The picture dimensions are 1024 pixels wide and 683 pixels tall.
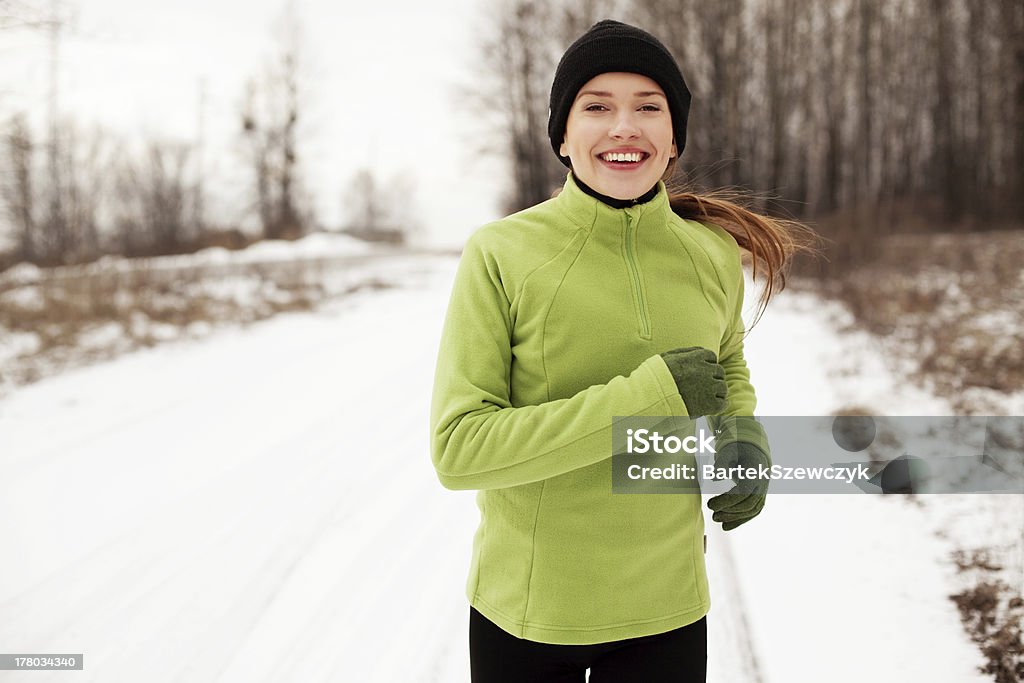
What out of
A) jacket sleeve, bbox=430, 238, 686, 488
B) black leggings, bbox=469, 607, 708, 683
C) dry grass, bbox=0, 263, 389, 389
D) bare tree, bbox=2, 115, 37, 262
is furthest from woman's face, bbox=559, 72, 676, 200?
bare tree, bbox=2, 115, 37, 262

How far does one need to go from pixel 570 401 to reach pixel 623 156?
1.53 ft

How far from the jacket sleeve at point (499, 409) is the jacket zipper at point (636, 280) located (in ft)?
0.41

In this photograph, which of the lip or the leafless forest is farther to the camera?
the leafless forest

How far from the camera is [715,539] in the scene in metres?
3.97

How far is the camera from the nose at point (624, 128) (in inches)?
52.5

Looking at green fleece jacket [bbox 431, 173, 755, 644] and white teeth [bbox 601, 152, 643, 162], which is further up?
white teeth [bbox 601, 152, 643, 162]

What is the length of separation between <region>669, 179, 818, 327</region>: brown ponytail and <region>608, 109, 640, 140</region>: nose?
1.21 ft

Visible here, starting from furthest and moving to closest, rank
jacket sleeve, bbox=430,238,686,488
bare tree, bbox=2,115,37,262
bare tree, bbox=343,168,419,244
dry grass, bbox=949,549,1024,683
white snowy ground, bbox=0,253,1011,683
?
bare tree, bbox=343,168,419,244 < bare tree, bbox=2,115,37,262 < white snowy ground, bbox=0,253,1011,683 < dry grass, bbox=949,549,1024,683 < jacket sleeve, bbox=430,238,686,488

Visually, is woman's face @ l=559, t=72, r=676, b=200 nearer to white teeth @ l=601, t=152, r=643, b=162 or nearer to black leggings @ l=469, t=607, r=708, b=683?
white teeth @ l=601, t=152, r=643, b=162

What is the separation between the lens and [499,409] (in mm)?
1265

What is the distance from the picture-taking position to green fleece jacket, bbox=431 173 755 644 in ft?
4.01

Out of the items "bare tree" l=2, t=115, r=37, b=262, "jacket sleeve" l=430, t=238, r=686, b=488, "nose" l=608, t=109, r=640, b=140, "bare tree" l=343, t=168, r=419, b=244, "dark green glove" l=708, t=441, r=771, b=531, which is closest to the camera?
"jacket sleeve" l=430, t=238, r=686, b=488

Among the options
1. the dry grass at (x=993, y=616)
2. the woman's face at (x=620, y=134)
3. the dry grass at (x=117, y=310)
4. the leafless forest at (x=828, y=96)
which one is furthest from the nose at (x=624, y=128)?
the leafless forest at (x=828, y=96)

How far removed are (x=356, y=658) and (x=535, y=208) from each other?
7.19 ft
